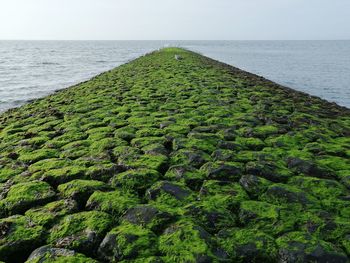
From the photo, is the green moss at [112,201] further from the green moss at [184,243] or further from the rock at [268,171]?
the rock at [268,171]

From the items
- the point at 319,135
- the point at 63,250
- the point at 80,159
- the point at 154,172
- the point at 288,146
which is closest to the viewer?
the point at 63,250

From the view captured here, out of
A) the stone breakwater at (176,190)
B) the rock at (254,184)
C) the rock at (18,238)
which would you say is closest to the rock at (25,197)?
the stone breakwater at (176,190)

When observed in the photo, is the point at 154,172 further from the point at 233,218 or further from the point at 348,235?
the point at 348,235

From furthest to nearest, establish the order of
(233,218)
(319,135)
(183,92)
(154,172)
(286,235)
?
(183,92) < (319,135) < (154,172) < (233,218) < (286,235)

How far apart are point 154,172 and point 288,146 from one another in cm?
350

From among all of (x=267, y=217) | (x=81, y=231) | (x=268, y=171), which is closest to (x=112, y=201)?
(x=81, y=231)

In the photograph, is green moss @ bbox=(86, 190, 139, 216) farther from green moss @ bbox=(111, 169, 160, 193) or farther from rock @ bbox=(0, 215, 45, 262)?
rock @ bbox=(0, 215, 45, 262)

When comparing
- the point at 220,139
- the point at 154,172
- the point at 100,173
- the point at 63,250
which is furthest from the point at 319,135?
the point at 63,250

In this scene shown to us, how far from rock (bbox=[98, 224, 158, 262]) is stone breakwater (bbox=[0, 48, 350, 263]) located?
0.01 m

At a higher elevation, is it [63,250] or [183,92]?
[63,250]

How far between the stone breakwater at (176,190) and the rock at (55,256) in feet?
0.04

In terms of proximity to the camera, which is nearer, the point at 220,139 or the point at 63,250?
the point at 63,250

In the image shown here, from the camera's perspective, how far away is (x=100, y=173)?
247 inches

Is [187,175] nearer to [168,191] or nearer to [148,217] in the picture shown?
[168,191]
